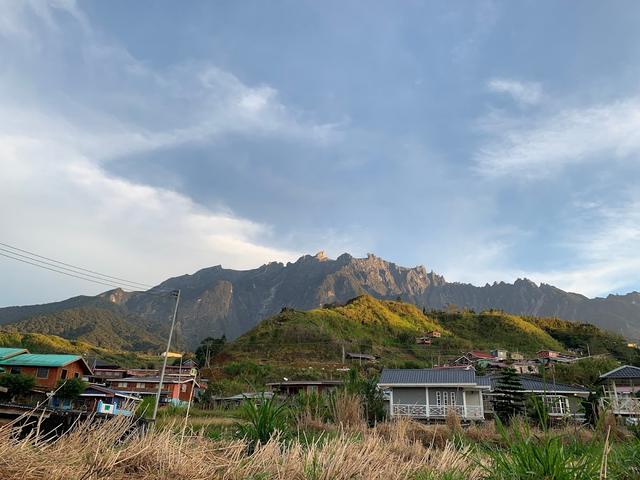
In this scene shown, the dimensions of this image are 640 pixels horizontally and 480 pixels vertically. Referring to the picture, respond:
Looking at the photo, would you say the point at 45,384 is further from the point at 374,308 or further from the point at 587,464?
the point at 374,308

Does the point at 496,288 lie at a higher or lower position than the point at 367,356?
higher

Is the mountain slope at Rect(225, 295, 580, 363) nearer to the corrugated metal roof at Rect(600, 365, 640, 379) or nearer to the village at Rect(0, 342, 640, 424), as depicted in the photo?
the village at Rect(0, 342, 640, 424)

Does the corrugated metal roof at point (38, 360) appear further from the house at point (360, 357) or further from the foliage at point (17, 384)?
the house at point (360, 357)

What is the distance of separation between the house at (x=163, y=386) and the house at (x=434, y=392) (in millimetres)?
14417

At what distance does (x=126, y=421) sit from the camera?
2.90m

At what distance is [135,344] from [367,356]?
184 feet

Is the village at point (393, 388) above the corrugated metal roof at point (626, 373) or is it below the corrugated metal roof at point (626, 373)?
below

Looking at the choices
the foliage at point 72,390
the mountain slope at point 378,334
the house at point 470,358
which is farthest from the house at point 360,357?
the foliage at point 72,390

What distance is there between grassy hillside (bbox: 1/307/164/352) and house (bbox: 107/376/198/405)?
159ft

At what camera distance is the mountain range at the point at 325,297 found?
137 metres

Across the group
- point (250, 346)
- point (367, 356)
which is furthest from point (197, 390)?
point (367, 356)

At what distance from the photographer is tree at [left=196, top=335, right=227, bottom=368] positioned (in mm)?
48213

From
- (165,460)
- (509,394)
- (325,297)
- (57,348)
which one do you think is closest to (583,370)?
(509,394)

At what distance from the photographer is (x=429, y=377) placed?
24484 mm
